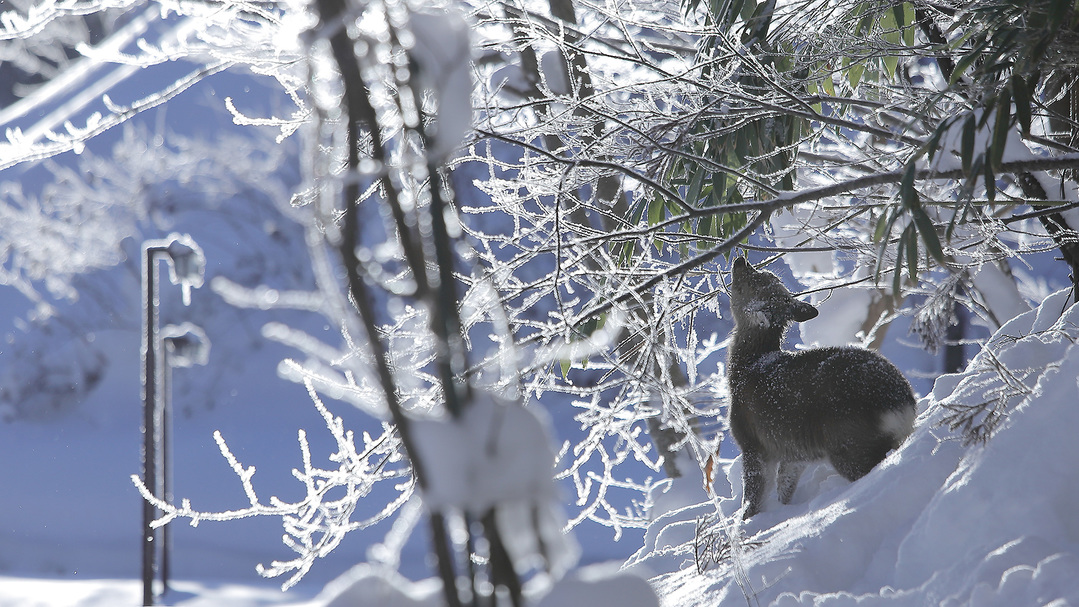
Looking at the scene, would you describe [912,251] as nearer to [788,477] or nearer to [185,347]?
[788,477]

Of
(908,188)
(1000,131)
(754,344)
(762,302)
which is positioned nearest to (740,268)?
(762,302)

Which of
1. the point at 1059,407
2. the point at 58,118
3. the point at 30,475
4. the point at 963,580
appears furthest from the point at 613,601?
the point at 58,118

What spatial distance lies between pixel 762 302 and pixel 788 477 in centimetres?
84

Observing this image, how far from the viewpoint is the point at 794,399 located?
3.27m

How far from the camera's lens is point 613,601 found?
0.93m

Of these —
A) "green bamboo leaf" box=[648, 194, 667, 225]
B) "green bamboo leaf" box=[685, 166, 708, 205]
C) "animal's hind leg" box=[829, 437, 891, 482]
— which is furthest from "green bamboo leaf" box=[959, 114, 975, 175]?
"green bamboo leaf" box=[648, 194, 667, 225]

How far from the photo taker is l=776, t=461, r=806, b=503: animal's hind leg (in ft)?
11.5

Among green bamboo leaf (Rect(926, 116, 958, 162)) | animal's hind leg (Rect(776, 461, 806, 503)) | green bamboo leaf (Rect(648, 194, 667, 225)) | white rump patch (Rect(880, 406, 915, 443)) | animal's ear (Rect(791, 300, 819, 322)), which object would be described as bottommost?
animal's hind leg (Rect(776, 461, 806, 503))

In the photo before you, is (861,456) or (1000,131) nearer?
(1000,131)

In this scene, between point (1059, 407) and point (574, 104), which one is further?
point (574, 104)

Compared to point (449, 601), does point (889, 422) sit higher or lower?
higher

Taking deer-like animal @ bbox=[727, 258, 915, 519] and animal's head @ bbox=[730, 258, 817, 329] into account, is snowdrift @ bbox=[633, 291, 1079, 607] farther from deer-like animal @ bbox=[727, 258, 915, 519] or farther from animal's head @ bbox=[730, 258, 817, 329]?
animal's head @ bbox=[730, 258, 817, 329]

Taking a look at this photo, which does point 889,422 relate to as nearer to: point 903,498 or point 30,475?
point 903,498

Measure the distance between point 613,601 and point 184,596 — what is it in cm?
1170
